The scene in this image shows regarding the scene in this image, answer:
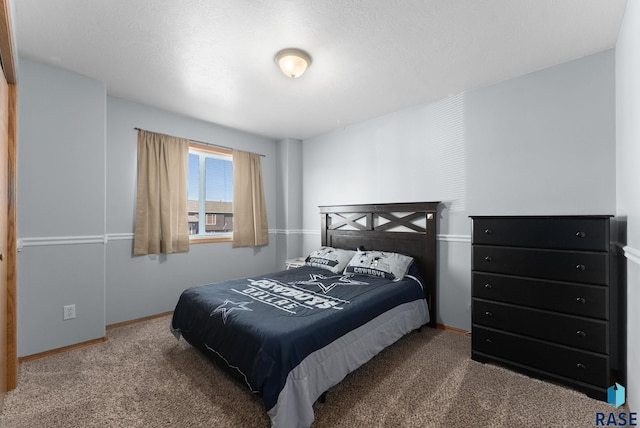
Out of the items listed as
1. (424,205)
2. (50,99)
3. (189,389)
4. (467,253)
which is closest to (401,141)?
(424,205)

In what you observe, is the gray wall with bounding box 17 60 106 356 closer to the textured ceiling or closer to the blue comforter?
the textured ceiling

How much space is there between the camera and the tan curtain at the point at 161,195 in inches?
129

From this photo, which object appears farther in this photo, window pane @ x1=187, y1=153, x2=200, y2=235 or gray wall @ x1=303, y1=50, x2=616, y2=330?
window pane @ x1=187, y1=153, x2=200, y2=235

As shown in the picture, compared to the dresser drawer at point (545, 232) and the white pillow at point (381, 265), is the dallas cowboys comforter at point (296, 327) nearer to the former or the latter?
the white pillow at point (381, 265)

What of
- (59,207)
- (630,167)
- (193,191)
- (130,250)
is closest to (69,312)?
(130,250)

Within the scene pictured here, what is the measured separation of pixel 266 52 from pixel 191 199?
2.36 meters

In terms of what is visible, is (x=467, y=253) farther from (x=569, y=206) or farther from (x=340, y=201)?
(x=340, y=201)

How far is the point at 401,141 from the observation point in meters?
3.43

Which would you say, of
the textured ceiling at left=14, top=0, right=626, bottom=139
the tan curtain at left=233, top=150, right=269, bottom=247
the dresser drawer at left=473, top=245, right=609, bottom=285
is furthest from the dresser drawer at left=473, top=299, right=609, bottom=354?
the tan curtain at left=233, top=150, right=269, bottom=247

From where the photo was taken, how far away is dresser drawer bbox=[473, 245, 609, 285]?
190cm

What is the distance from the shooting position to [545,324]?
2.07 m

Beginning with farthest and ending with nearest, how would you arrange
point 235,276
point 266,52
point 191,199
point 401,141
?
point 235,276 < point 191,199 < point 401,141 < point 266,52

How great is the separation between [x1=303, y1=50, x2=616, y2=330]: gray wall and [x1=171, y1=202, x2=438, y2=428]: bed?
0.23m

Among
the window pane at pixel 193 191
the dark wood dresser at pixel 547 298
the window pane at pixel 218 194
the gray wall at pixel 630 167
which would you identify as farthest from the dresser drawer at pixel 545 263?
the window pane at pixel 193 191
